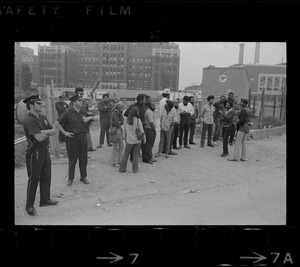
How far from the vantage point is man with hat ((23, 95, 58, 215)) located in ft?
6.49

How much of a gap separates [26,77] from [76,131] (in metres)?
1.01

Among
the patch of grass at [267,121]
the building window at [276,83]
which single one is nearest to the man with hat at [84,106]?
the building window at [276,83]

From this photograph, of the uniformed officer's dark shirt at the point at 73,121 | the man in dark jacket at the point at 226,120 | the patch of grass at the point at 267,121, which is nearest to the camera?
the uniformed officer's dark shirt at the point at 73,121

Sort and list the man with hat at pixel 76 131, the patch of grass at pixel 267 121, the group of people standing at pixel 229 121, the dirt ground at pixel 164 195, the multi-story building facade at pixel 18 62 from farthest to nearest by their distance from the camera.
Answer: the patch of grass at pixel 267 121, the group of people standing at pixel 229 121, the man with hat at pixel 76 131, the dirt ground at pixel 164 195, the multi-story building facade at pixel 18 62

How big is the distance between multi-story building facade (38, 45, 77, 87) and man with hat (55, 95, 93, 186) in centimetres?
35

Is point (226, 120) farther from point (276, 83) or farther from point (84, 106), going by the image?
point (84, 106)

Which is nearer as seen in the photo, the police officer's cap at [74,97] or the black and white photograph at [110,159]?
the black and white photograph at [110,159]

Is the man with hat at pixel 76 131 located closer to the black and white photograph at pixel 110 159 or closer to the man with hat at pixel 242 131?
the black and white photograph at pixel 110 159

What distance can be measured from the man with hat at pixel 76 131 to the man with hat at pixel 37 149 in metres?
0.21

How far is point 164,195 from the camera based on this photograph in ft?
7.89

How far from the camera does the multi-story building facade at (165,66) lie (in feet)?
5.77

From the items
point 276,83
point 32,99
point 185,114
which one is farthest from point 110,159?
point 185,114

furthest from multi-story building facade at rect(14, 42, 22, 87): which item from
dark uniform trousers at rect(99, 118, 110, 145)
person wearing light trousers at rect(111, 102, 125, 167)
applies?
person wearing light trousers at rect(111, 102, 125, 167)
